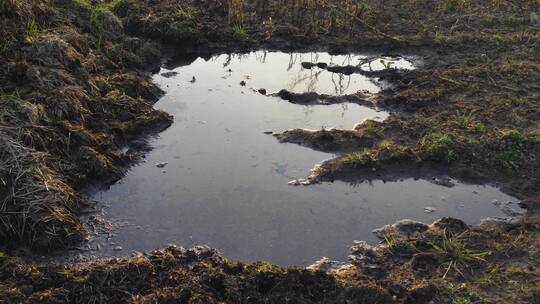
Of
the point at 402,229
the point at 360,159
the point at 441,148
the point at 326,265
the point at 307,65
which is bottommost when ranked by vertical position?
the point at 326,265

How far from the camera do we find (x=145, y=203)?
427 centimetres

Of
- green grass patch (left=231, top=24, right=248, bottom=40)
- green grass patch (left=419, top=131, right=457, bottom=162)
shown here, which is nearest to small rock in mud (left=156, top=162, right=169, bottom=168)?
green grass patch (left=419, top=131, right=457, bottom=162)

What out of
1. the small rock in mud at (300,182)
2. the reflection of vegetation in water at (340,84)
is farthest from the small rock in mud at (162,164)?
the reflection of vegetation in water at (340,84)

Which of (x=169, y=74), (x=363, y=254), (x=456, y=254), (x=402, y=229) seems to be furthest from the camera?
(x=169, y=74)

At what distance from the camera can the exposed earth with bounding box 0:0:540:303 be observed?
3.35m

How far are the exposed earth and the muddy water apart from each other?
0.17 m

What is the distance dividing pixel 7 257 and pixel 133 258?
2.75 ft

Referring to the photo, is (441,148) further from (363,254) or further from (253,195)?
(253,195)

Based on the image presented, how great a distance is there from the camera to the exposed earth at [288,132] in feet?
11.0

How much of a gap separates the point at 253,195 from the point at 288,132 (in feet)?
3.53

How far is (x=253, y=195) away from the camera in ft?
14.5

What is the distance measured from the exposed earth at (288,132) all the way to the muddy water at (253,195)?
17 centimetres

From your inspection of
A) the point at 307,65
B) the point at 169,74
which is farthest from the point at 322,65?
the point at 169,74

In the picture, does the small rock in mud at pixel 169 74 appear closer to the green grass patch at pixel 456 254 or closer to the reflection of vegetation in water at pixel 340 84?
the reflection of vegetation in water at pixel 340 84
